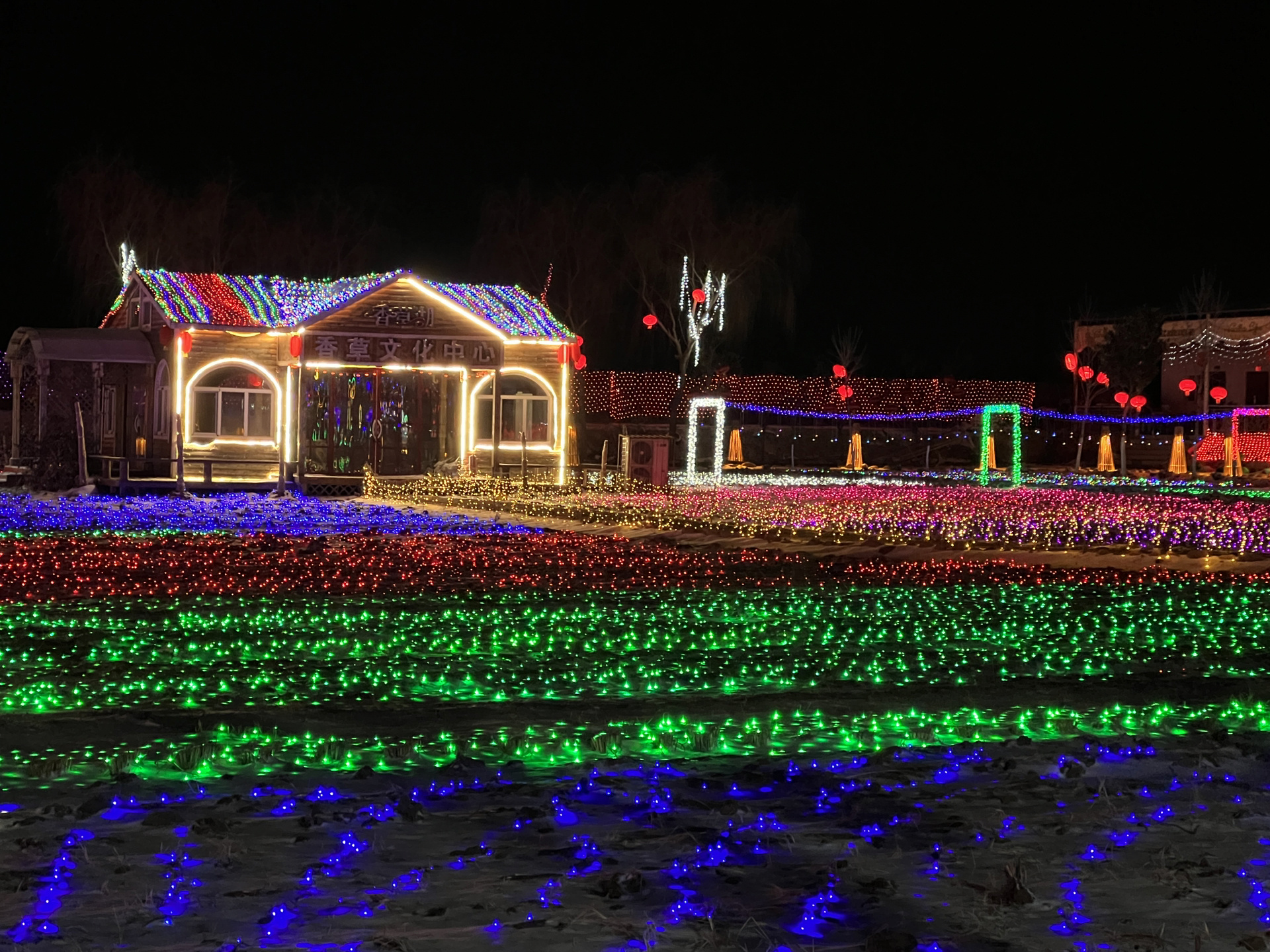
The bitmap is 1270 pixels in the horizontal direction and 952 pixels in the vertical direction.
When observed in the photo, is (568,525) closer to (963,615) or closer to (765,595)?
(765,595)

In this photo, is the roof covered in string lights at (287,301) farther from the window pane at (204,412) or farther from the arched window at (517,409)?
the window pane at (204,412)

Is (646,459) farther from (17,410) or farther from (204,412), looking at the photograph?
(17,410)

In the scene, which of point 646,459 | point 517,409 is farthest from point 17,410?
point 646,459

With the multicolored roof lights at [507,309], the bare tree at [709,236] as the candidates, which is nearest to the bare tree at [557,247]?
the bare tree at [709,236]

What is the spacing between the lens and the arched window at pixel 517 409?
33844 mm

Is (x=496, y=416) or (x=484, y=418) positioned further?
(x=484, y=418)

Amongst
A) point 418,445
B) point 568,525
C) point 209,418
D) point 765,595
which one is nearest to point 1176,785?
point 765,595

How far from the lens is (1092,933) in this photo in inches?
170

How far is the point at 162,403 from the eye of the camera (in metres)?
31.7

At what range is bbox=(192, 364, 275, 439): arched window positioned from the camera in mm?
31406

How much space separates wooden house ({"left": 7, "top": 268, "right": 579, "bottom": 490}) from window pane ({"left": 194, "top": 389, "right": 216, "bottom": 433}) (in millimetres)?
26

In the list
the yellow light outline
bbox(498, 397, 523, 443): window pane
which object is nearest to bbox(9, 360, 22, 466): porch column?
the yellow light outline

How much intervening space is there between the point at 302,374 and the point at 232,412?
1.85m

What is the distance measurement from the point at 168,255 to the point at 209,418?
65.0ft
